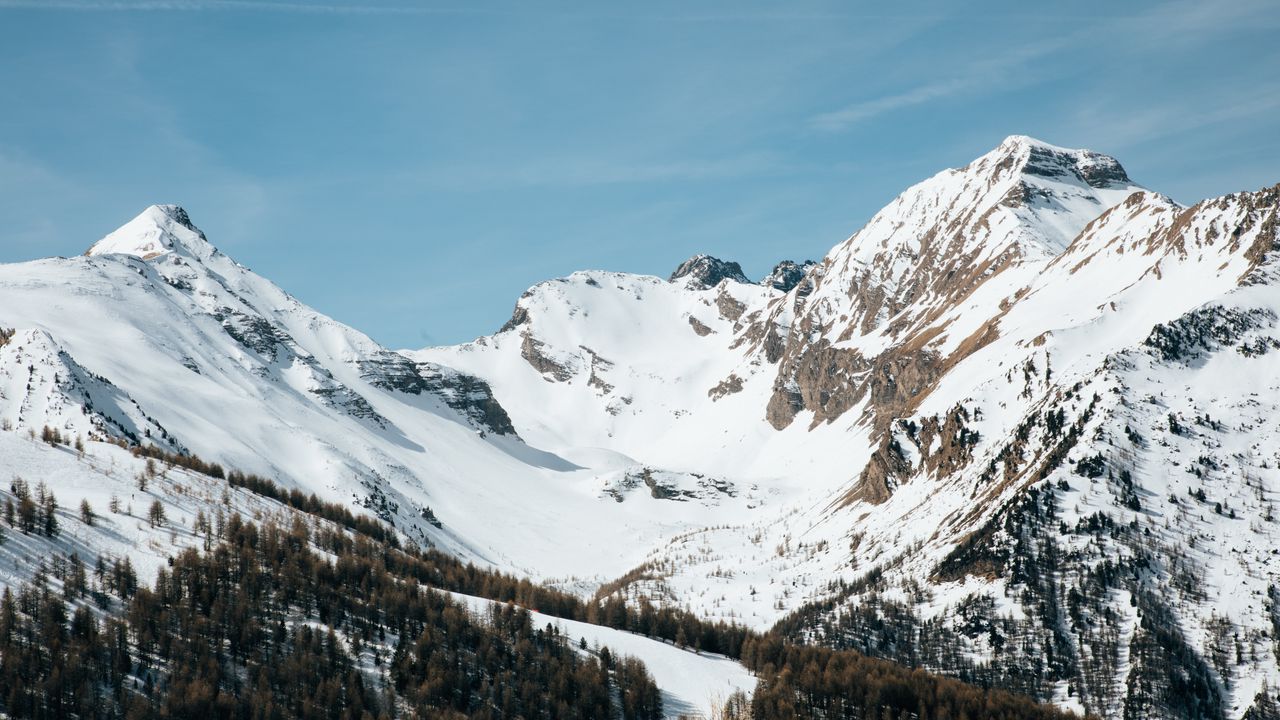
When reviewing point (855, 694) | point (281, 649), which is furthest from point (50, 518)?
point (855, 694)

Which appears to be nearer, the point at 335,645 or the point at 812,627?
the point at 335,645

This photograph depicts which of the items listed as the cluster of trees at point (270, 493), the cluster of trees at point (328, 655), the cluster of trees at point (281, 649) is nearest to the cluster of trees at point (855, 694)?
the cluster of trees at point (328, 655)

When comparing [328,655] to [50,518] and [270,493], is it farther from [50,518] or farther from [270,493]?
[270,493]

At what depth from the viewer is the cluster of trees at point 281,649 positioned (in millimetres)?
78688

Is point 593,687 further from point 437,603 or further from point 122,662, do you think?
point 122,662

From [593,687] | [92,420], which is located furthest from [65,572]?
[92,420]

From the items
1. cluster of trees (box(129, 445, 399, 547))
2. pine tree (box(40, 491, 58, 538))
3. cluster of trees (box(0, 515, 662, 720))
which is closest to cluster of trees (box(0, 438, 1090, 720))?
cluster of trees (box(0, 515, 662, 720))

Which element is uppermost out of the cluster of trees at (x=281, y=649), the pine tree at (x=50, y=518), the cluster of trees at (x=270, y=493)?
the cluster of trees at (x=270, y=493)

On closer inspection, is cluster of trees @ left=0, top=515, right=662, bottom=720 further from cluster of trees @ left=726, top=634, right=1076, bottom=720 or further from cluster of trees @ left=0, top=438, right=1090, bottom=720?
cluster of trees @ left=726, top=634, right=1076, bottom=720

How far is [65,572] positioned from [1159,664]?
455 feet

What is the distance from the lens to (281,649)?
301ft

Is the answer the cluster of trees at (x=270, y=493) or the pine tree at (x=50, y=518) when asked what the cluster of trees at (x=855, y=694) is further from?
the pine tree at (x=50, y=518)

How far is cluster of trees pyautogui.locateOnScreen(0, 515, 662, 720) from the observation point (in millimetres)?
78688

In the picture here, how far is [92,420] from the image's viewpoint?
6511 inches
